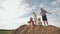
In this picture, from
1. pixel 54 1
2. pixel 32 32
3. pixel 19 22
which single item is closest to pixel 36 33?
pixel 32 32

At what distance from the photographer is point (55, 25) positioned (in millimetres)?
3240

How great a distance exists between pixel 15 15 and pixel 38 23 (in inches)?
15.7

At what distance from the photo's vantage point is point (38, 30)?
3.21 m

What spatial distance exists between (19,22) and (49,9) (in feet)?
1.74

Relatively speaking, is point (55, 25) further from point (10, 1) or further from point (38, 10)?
point (10, 1)

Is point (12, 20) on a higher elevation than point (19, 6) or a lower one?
lower

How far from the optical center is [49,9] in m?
3.30

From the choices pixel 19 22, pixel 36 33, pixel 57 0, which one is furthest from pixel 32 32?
pixel 57 0

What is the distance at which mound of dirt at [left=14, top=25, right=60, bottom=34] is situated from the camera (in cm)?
319

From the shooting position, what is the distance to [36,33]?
126 inches

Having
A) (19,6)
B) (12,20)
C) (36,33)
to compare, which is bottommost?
(36,33)

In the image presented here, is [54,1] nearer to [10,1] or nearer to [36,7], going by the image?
[36,7]

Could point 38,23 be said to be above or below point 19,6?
below

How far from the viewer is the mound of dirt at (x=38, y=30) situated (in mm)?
3186
